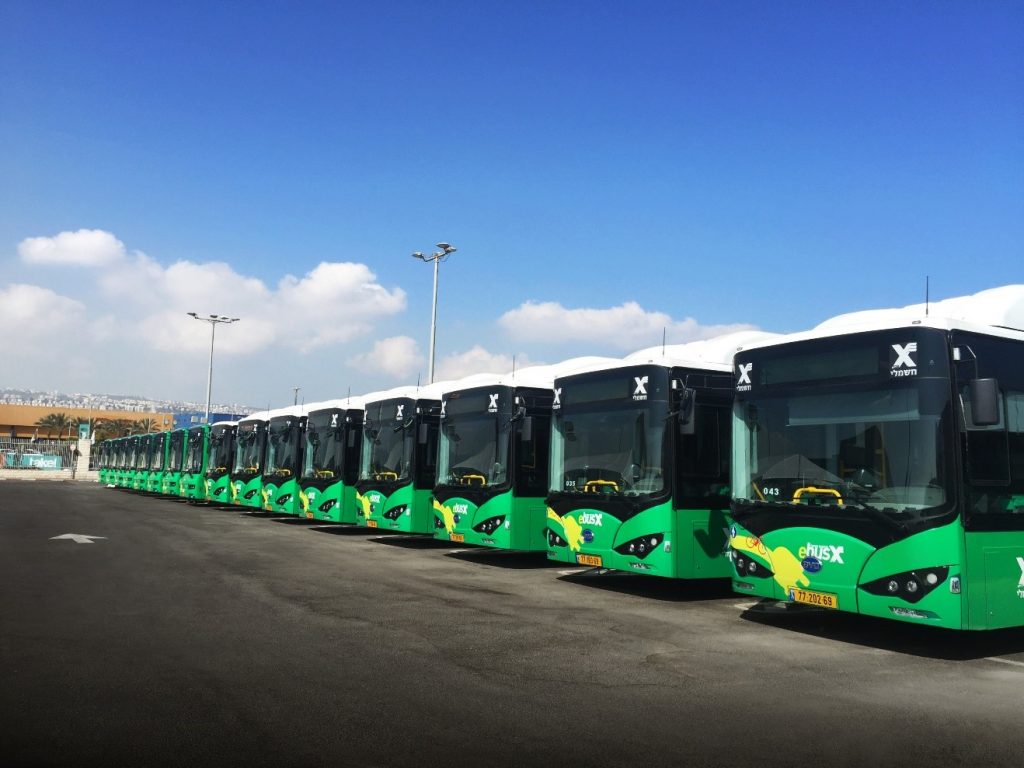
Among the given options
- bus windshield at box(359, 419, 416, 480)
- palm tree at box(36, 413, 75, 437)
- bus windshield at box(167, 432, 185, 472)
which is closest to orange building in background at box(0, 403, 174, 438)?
palm tree at box(36, 413, 75, 437)

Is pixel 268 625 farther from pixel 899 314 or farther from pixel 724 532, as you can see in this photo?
pixel 899 314

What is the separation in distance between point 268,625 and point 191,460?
29.8 m

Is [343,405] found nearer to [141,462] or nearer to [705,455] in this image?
[705,455]

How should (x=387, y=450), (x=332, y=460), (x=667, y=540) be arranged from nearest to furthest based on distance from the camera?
(x=667, y=540) → (x=387, y=450) → (x=332, y=460)

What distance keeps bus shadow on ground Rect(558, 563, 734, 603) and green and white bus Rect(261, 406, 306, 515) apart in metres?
12.1

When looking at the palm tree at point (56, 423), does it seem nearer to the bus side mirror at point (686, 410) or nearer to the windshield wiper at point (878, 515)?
the bus side mirror at point (686, 410)

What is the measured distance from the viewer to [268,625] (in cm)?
859

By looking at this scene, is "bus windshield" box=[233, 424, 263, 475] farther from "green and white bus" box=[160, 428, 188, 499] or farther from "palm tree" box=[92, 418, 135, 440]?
"palm tree" box=[92, 418, 135, 440]

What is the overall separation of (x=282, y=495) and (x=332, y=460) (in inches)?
162

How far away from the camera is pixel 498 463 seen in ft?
48.0

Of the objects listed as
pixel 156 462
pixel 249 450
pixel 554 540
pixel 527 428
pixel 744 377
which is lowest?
pixel 554 540

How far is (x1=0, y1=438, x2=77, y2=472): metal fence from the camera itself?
70750mm

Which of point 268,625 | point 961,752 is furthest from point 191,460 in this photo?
point 961,752

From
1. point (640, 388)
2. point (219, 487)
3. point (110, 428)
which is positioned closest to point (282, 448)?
point (219, 487)
